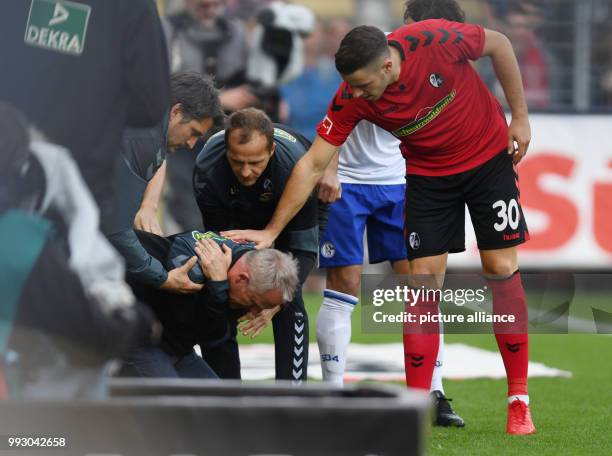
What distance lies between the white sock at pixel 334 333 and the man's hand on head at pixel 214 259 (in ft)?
4.41

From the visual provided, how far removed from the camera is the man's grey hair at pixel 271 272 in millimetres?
4633

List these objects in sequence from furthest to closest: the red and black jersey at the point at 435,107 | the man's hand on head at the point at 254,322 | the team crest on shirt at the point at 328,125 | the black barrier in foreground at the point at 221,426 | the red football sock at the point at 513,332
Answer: the red football sock at the point at 513,332 < the team crest on shirt at the point at 328,125 < the red and black jersey at the point at 435,107 < the man's hand on head at the point at 254,322 < the black barrier in foreground at the point at 221,426

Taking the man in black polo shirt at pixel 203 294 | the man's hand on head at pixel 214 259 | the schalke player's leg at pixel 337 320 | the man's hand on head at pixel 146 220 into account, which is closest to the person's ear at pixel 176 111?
the man's hand on head at pixel 146 220

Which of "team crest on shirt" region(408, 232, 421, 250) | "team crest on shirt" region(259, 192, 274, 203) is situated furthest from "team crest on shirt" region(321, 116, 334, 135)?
"team crest on shirt" region(408, 232, 421, 250)

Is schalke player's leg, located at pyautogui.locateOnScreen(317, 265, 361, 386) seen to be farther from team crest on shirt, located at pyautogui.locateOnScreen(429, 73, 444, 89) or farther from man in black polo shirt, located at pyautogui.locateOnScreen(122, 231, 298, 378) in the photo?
team crest on shirt, located at pyautogui.locateOnScreen(429, 73, 444, 89)

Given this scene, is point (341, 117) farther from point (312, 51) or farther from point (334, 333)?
point (312, 51)

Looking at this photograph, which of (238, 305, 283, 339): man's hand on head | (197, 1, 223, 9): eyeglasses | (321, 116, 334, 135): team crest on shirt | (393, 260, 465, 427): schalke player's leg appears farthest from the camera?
(197, 1, 223, 9): eyeglasses

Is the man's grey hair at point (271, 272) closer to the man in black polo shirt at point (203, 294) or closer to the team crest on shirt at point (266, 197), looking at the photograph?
the man in black polo shirt at point (203, 294)

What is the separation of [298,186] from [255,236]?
12.3 inches

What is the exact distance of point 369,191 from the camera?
21.3 ft

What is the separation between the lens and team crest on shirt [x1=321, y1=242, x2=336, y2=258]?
6.25m

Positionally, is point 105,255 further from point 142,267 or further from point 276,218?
point 276,218

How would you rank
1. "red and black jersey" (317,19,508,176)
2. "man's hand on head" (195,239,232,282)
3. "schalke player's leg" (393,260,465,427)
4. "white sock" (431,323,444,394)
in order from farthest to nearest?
"white sock" (431,323,444,394), "schalke player's leg" (393,260,465,427), "red and black jersey" (317,19,508,176), "man's hand on head" (195,239,232,282)

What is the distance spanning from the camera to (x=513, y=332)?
570cm
